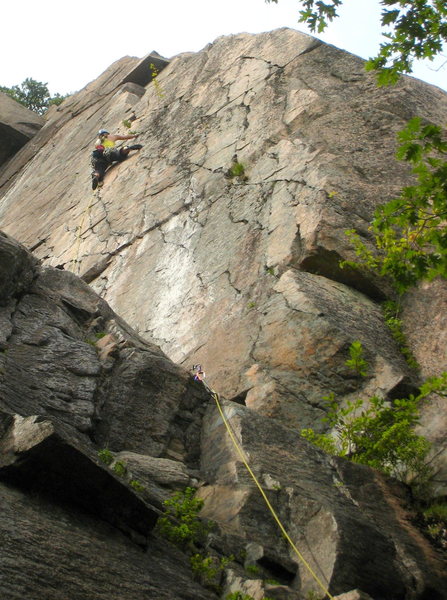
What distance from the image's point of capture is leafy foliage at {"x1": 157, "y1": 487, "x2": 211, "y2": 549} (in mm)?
3555

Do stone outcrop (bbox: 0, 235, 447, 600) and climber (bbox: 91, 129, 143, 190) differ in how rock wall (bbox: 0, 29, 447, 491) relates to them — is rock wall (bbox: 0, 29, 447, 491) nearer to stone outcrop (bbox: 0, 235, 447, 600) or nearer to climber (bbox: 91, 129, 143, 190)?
climber (bbox: 91, 129, 143, 190)

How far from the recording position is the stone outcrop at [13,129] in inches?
632

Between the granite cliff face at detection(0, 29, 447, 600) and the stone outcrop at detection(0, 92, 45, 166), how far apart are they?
478 cm

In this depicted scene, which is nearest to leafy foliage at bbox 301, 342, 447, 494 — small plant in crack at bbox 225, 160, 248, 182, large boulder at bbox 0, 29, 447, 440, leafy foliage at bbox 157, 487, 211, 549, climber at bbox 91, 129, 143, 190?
large boulder at bbox 0, 29, 447, 440

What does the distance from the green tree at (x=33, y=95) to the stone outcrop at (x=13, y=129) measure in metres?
3.76

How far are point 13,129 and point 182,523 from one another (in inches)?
539

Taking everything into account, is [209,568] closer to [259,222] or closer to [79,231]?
[259,222]

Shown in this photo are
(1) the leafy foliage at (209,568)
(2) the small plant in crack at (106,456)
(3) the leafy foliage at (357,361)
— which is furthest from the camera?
(3) the leafy foliage at (357,361)

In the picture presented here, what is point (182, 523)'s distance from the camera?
366 centimetres

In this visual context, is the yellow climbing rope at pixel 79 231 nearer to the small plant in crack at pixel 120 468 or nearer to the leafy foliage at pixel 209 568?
the small plant in crack at pixel 120 468

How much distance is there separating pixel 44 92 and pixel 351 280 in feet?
51.4

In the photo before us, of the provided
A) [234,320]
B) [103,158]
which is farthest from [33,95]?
[234,320]

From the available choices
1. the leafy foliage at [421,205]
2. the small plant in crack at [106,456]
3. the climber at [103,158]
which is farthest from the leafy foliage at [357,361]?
the climber at [103,158]

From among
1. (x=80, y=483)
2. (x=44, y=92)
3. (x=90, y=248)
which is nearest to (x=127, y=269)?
(x=90, y=248)
